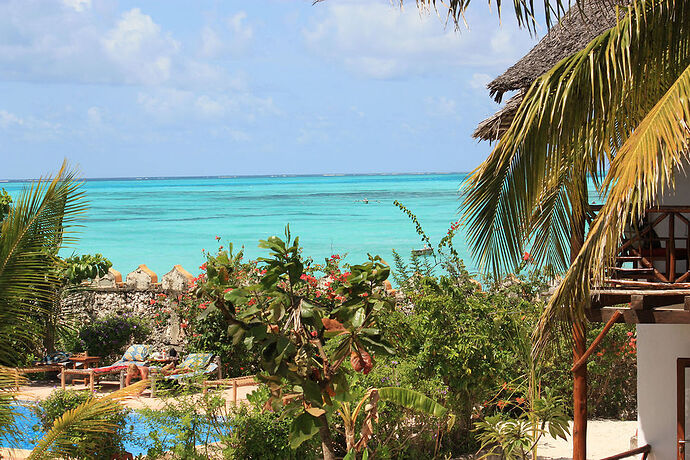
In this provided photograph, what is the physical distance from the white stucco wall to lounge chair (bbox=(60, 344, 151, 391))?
8.38 meters

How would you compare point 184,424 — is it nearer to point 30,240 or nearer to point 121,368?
point 30,240

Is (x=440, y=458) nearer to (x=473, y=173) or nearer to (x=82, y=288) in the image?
(x=473, y=173)

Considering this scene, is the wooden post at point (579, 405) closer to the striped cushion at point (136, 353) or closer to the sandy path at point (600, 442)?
the sandy path at point (600, 442)

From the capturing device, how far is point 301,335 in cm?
528

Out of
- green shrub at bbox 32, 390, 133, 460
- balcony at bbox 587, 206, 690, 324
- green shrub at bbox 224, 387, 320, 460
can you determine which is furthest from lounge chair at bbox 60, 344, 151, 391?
balcony at bbox 587, 206, 690, 324

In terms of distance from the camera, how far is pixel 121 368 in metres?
12.6

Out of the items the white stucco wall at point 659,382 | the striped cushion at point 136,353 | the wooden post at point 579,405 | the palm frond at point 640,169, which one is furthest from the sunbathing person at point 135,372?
the palm frond at point 640,169

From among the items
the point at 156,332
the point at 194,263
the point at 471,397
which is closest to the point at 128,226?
the point at 194,263

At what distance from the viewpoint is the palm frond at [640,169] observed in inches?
Result: 165

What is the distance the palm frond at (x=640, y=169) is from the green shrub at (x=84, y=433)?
4.31 metres

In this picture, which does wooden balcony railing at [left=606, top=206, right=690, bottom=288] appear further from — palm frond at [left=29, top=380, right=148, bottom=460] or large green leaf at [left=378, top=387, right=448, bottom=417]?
palm frond at [left=29, top=380, right=148, bottom=460]

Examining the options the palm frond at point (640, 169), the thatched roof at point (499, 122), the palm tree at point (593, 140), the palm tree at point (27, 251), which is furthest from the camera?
the thatched roof at point (499, 122)

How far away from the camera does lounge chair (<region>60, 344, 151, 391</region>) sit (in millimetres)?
12367

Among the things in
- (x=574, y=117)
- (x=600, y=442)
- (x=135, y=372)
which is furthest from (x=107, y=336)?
(x=574, y=117)
